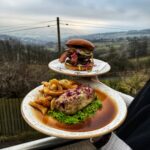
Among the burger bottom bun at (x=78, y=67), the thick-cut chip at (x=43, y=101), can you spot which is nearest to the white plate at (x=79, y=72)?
the burger bottom bun at (x=78, y=67)

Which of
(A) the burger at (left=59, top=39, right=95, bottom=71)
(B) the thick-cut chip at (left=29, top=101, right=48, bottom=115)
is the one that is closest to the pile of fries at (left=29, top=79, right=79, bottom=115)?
(B) the thick-cut chip at (left=29, top=101, right=48, bottom=115)

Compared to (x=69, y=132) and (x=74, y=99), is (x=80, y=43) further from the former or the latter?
(x=69, y=132)

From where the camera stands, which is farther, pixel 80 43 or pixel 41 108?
pixel 80 43

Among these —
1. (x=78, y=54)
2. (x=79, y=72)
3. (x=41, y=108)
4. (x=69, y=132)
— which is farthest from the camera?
(x=78, y=54)

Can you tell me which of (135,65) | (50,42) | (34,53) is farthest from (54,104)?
(135,65)

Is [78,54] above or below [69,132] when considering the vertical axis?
above

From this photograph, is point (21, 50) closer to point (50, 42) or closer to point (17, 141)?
point (50, 42)

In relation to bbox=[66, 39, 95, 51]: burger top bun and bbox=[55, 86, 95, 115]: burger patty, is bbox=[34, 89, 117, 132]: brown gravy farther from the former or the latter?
bbox=[66, 39, 95, 51]: burger top bun

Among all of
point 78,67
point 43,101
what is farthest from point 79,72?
point 43,101
